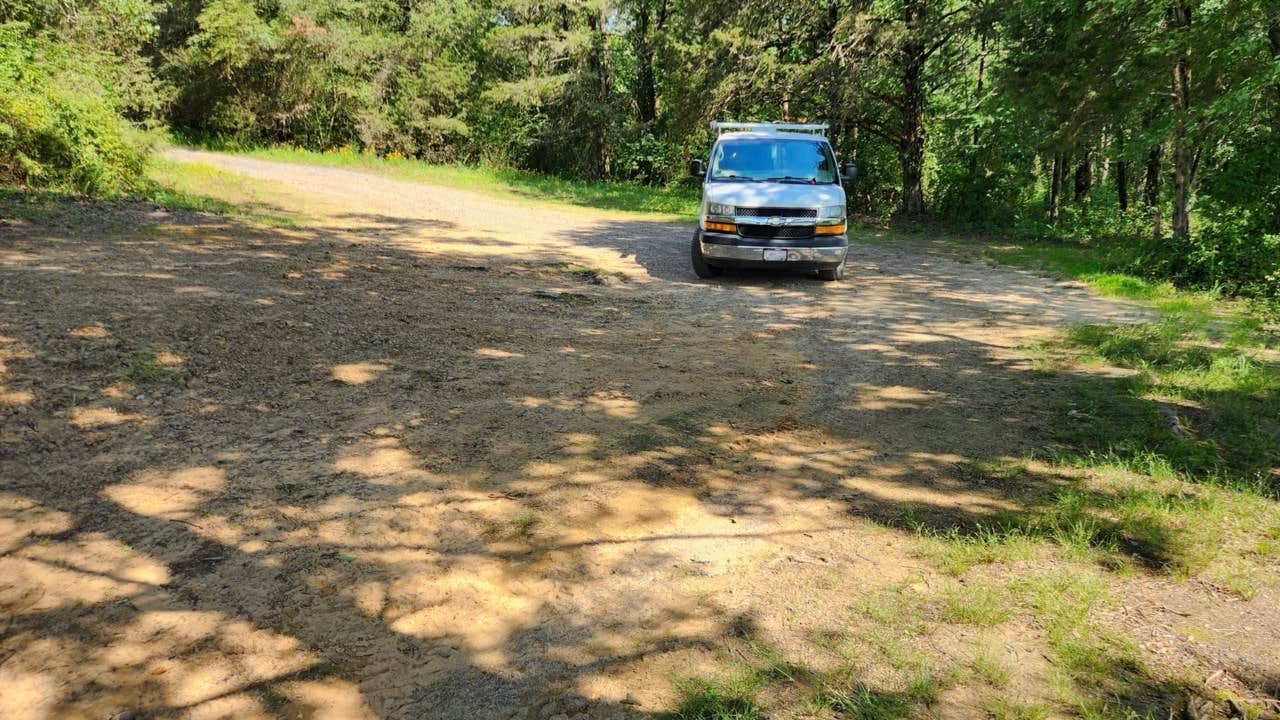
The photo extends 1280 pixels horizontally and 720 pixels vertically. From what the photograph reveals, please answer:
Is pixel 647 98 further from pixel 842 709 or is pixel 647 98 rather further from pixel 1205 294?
pixel 842 709

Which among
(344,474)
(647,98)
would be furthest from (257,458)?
(647,98)

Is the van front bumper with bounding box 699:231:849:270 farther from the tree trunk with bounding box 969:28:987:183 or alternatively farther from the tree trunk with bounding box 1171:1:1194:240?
the tree trunk with bounding box 969:28:987:183

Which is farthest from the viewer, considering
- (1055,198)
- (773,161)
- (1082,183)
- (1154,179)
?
(1082,183)

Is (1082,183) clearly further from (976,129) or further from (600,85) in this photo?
(600,85)

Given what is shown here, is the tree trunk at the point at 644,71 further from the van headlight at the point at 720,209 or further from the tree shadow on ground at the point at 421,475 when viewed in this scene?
the tree shadow on ground at the point at 421,475

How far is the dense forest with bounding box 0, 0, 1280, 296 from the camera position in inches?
437

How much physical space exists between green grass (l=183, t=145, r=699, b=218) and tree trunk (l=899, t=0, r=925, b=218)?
568 cm

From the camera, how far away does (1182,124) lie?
10562mm

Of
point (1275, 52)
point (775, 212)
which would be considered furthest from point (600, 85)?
point (1275, 52)

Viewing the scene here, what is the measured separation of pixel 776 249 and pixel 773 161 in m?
1.71

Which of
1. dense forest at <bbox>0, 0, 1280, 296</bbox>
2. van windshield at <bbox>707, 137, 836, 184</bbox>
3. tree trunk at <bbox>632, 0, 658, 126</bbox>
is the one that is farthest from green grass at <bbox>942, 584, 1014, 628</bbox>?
tree trunk at <bbox>632, 0, 658, 126</bbox>

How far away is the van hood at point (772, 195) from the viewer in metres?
10.0

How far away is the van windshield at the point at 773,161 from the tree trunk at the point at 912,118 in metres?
8.21

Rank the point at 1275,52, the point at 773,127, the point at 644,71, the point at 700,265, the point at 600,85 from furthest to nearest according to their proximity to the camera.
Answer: the point at 644,71 → the point at 600,85 → the point at 773,127 → the point at 700,265 → the point at 1275,52
